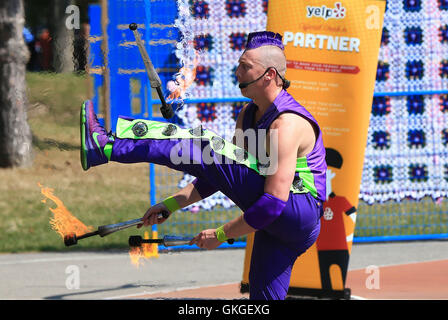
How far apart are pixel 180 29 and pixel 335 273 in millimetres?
2615

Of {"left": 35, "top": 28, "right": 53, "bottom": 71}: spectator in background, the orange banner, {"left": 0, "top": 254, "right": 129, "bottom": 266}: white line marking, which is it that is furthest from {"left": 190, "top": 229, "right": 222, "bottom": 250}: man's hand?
{"left": 0, "top": 254, "right": 129, "bottom": 266}: white line marking

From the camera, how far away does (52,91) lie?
6234mm

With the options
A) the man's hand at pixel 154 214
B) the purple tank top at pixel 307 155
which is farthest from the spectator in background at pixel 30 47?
the purple tank top at pixel 307 155

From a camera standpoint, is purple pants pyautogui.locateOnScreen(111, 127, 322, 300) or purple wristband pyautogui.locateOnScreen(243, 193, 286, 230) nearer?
purple wristband pyautogui.locateOnScreen(243, 193, 286, 230)

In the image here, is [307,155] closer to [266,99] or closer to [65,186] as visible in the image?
[266,99]

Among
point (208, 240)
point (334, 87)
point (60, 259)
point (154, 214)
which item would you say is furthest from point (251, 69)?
point (60, 259)

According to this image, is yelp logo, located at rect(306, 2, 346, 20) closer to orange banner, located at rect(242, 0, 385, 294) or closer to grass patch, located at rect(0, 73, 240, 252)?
orange banner, located at rect(242, 0, 385, 294)

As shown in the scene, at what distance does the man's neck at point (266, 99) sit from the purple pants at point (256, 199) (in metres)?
0.40

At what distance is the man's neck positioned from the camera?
14.8ft

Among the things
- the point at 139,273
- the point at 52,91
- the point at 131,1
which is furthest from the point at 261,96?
the point at 139,273

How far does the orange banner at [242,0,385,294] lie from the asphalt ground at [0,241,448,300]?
1211 mm

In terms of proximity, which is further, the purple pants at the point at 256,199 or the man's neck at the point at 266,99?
the man's neck at the point at 266,99

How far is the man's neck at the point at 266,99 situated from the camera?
451cm

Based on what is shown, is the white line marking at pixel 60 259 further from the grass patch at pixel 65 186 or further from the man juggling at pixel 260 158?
the man juggling at pixel 260 158
